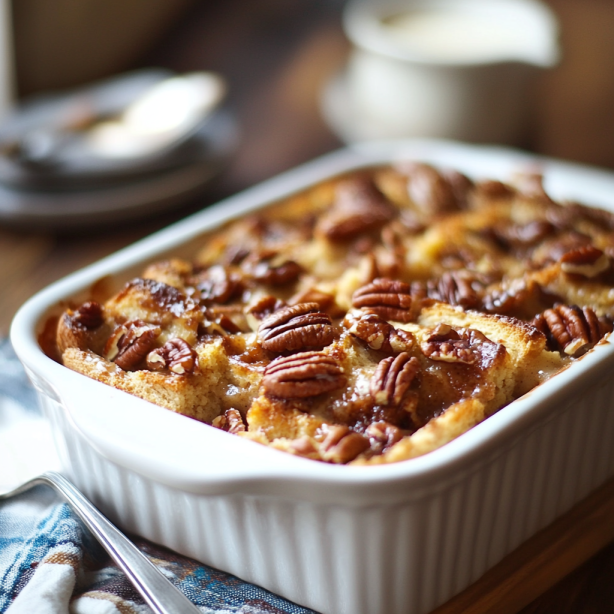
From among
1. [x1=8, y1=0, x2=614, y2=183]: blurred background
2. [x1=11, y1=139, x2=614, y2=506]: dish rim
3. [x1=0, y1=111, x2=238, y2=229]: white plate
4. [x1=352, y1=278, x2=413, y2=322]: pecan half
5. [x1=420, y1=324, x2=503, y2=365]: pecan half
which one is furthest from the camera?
[x1=8, y1=0, x2=614, y2=183]: blurred background

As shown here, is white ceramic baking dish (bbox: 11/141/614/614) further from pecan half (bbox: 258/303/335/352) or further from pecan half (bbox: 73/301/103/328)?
pecan half (bbox: 258/303/335/352)

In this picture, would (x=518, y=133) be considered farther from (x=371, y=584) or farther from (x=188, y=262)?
(x=371, y=584)

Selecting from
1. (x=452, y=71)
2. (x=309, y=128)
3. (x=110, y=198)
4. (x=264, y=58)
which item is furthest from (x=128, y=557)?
(x=264, y=58)

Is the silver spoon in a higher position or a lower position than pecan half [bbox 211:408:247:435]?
lower

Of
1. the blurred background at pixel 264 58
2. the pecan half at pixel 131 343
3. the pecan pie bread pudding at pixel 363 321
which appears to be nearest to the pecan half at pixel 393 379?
the pecan pie bread pudding at pixel 363 321

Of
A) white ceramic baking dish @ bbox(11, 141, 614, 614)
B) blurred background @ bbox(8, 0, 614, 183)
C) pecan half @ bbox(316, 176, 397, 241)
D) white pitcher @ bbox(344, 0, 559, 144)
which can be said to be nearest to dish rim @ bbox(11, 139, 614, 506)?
white ceramic baking dish @ bbox(11, 141, 614, 614)

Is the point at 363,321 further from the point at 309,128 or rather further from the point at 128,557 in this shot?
the point at 309,128

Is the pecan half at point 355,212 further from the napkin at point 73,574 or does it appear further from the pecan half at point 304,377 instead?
the napkin at point 73,574
